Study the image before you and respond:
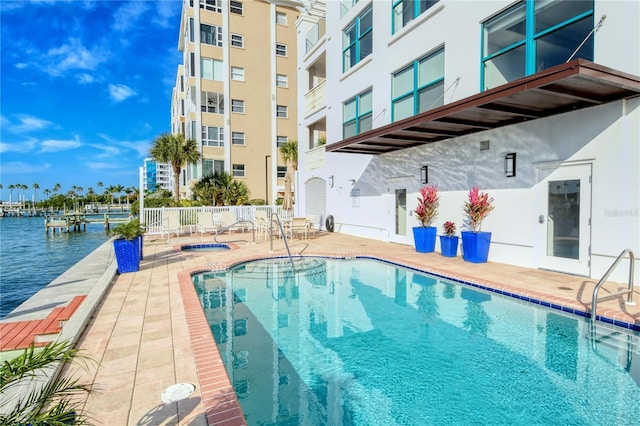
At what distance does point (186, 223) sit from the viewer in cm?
1653

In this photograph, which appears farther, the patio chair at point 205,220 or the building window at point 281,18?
the building window at point 281,18

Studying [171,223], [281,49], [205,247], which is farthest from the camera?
[281,49]

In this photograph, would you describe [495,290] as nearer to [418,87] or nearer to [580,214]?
[580,214]

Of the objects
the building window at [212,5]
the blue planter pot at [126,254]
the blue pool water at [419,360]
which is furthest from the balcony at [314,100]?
the building window at [212,5]

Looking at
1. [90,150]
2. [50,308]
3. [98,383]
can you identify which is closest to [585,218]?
[98,383]

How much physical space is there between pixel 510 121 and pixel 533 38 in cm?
176

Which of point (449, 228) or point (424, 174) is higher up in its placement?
point (424, 174)

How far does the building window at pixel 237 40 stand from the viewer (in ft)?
88.7

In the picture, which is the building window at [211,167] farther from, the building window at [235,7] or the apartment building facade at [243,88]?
the building window at [235,7]

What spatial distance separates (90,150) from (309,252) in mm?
34084

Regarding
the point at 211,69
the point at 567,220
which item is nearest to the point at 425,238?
the point at 567,220

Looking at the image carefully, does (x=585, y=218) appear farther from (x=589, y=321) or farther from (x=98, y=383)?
(x=98, y=383)

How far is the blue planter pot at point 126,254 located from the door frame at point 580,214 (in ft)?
30.2

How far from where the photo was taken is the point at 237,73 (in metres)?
27.4
